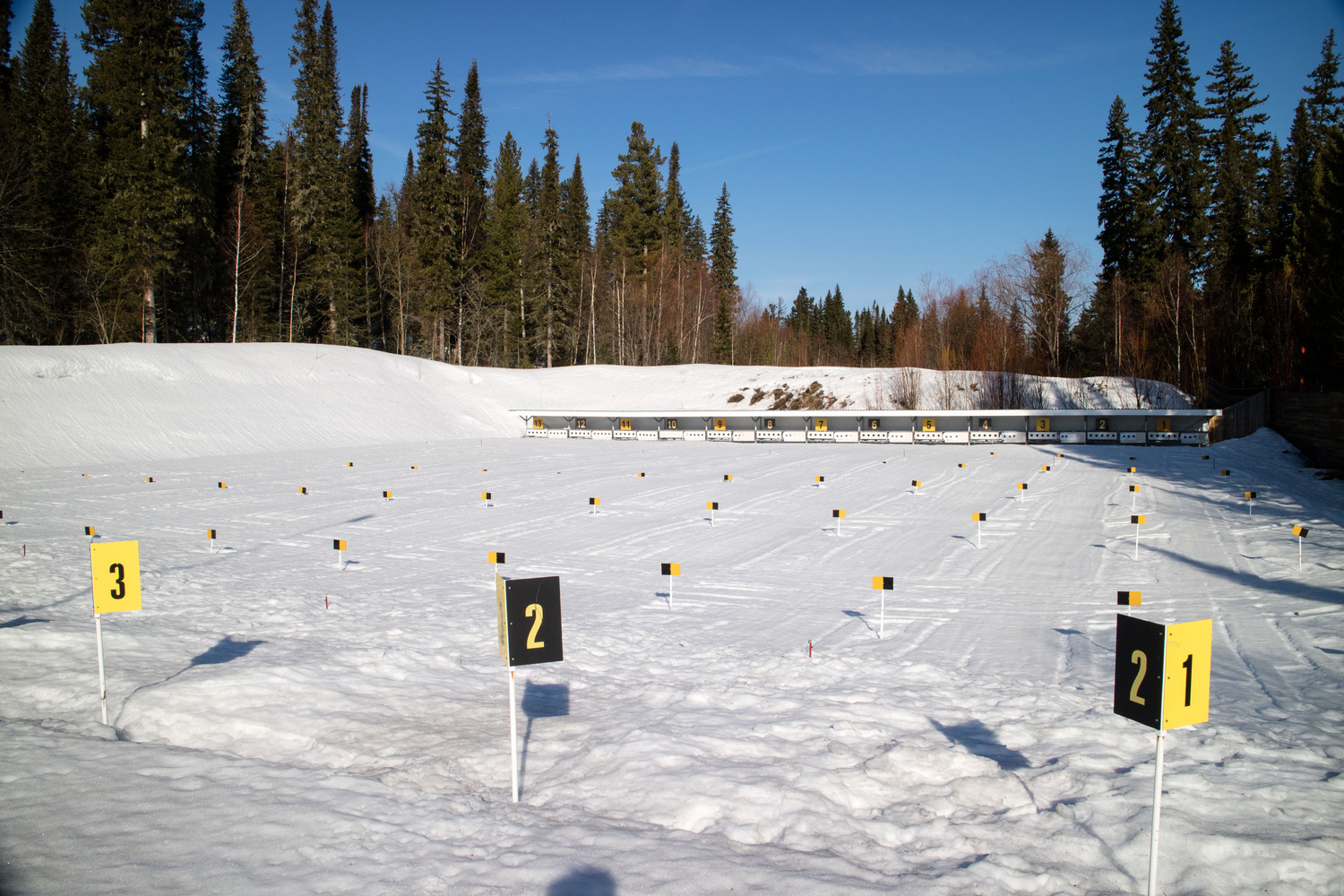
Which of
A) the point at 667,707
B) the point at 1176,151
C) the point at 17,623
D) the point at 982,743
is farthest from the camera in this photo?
the point at 1176,151

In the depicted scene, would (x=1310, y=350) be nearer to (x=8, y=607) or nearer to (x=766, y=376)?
(x=766, y=376)

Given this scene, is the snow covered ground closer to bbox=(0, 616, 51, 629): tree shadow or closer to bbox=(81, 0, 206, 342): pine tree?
bbox=(0, 616, 51, 629): tree shadow

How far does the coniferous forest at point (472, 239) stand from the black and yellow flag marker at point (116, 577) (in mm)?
35443

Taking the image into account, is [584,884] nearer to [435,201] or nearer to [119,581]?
[119,581]

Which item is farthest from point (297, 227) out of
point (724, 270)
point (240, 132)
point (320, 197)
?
point (724, 270)

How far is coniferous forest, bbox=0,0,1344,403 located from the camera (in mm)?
36406

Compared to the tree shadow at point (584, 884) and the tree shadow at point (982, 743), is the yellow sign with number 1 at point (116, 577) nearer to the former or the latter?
the tree shadow at point (584, 884)

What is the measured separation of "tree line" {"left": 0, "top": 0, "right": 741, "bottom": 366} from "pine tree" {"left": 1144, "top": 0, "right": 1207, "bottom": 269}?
117 ft

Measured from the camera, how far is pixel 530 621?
508 cm

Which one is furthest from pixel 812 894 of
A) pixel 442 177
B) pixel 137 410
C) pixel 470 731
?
pixel 442 177

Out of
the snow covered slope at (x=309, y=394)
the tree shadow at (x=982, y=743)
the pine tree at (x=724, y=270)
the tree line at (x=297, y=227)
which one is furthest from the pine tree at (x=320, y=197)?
the tree shadow at (x=982, y=743)

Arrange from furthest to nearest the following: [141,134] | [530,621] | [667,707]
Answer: [141,134]
[667,707]
[530,621]

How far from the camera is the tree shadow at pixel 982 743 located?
5387 millimetres

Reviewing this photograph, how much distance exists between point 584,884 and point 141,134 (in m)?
45.6
